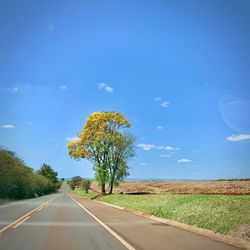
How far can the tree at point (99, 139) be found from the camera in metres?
61.3

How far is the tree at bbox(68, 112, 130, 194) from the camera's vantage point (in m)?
61.3

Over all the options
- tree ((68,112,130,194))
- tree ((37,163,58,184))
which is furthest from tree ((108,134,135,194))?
tree ((37,163,58,184))

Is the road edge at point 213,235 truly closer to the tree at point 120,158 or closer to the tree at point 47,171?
the tree at point 120,158

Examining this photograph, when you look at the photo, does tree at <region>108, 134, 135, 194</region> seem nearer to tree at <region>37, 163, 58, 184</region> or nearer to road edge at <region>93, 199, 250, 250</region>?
road edge at <region>93, 199, 250, 250</region>

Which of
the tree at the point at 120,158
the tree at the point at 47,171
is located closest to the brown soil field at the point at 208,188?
the tree at the point at 120,158

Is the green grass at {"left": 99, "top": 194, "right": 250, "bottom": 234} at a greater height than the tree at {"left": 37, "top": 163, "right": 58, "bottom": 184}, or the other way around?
the tree at {"left": 37, "top": 163, "right": 58, "bottom": 184}

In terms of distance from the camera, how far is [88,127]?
62.5m

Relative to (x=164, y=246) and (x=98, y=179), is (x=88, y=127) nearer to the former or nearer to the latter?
(x=98, y=179)

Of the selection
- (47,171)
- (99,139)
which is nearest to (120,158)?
(99,139)

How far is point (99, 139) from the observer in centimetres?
6091

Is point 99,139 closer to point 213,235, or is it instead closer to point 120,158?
point 120,158

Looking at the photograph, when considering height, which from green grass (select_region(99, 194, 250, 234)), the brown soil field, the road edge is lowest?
the road edge

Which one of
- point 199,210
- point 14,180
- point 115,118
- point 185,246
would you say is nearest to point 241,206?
point 199,210

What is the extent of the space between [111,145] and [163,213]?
37.5 meters
